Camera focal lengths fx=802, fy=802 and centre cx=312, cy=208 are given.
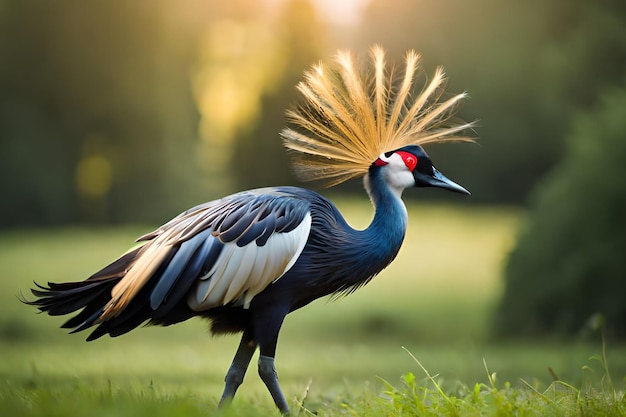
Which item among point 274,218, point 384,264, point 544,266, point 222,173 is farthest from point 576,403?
point 222,173

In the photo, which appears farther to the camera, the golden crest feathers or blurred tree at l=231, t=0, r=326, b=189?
blurred tree at l=231, t=0, r=326, b=189

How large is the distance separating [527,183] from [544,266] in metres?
5.10

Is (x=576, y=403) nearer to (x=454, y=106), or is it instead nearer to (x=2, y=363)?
(x=454, y=106)

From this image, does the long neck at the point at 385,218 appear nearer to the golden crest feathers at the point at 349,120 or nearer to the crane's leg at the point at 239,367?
the golden crest feathers at the point at 349,120

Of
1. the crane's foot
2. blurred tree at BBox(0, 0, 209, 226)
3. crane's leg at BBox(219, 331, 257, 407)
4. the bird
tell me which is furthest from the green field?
blurred tree at BBox(0, 0, 209, 226)

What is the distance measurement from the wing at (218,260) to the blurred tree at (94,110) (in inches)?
436

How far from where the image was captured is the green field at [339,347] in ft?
14.0

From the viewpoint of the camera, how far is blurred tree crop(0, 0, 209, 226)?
48.2ft

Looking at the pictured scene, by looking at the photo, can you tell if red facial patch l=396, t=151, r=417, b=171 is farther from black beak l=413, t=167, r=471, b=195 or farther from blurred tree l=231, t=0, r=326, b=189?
blurred tree l=231, t=0, r=326, b=189

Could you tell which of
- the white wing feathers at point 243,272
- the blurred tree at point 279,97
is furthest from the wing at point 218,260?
the blurred tree at point 279,97

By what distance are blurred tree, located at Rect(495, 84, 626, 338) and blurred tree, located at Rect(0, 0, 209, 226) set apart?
788cm

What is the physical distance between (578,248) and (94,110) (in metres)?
9.29

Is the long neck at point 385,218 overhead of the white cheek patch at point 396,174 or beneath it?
beneath

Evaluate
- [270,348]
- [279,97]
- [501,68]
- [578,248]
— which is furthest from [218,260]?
[501,68]
